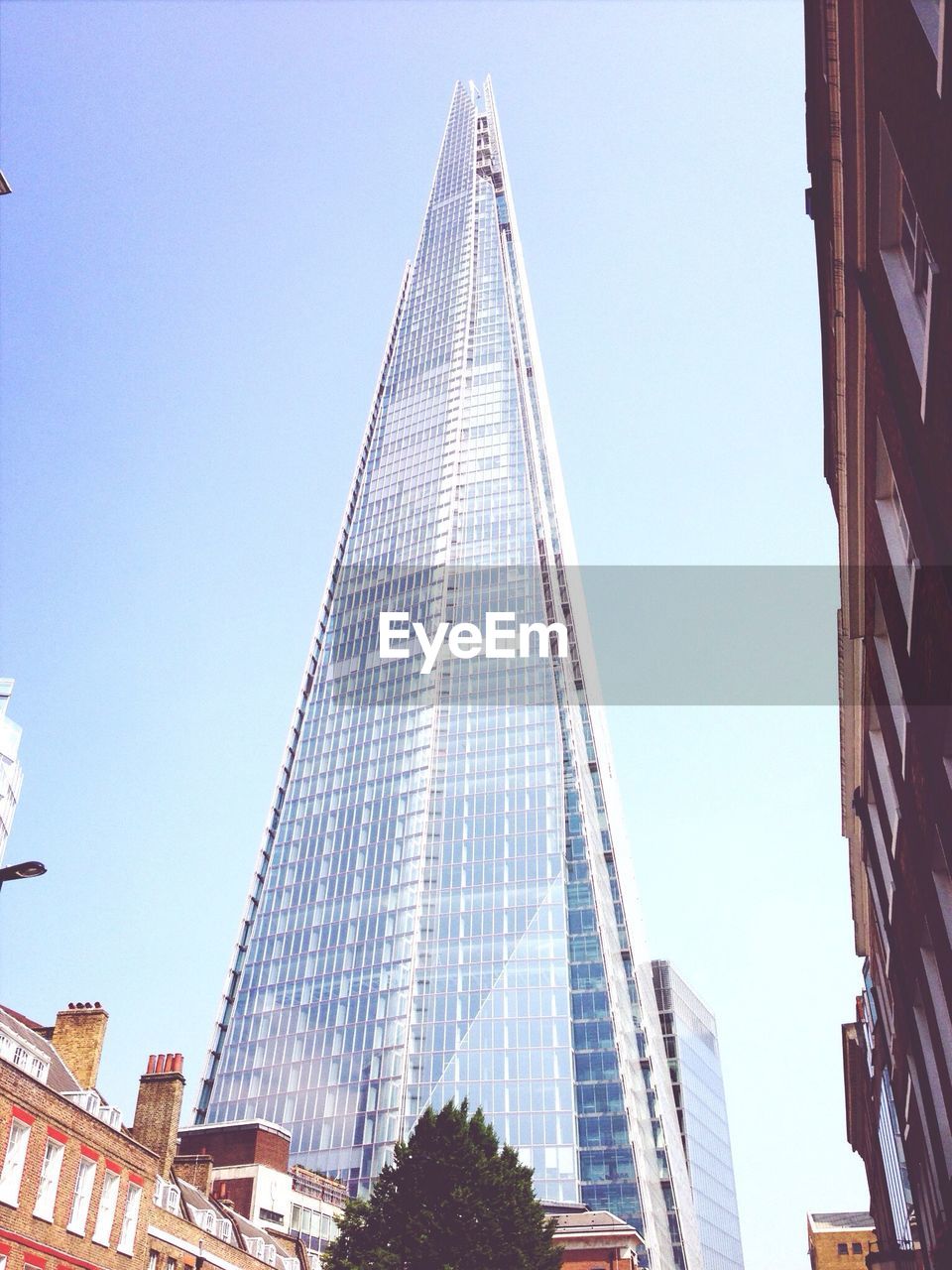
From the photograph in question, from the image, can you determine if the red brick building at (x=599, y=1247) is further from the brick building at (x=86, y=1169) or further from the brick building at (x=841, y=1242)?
the brick building at (x=86, y=1169)

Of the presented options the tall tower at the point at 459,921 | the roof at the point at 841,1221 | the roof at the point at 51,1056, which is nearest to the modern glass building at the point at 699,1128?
the tall tower at the point at 459,921

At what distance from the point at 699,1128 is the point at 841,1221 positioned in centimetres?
7255

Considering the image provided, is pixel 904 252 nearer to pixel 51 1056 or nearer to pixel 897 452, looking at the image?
pixel 897 452

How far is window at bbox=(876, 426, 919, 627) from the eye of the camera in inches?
726

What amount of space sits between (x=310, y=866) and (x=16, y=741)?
261 feet

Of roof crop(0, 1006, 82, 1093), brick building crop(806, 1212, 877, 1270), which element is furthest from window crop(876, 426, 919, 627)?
brick building crop(806, 1212, 877, 1270)

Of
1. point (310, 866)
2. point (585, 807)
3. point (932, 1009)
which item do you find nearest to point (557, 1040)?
point (585, 807)

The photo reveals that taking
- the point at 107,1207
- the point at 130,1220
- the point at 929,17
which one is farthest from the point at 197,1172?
the point at 929,17

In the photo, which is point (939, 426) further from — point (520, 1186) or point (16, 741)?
point (16, 741)

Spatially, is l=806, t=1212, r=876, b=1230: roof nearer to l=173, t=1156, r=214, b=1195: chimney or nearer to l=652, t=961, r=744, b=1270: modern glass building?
l=652, t=961, r=744, b=1270: modern glass building

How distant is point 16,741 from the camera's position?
90188 mm

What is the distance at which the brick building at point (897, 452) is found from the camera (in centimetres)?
1339

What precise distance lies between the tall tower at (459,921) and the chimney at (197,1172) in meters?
81.2

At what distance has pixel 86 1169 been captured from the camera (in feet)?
112
